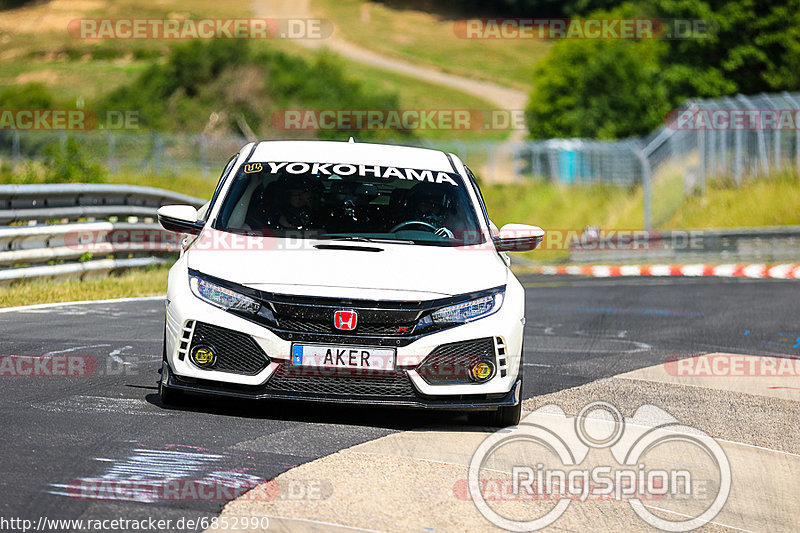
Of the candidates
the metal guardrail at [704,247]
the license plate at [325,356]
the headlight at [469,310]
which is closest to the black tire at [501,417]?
the headlight at [469,310]

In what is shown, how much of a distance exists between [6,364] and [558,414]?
3.80 metres

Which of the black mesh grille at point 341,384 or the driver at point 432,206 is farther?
the driver at point 432,206

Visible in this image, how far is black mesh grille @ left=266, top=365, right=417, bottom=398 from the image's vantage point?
6.77m

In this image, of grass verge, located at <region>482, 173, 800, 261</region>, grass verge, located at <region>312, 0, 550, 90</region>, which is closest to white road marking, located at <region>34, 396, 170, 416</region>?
grass verge, located at <region>482, 173, 800, 261</region>

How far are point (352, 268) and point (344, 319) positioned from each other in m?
0.39

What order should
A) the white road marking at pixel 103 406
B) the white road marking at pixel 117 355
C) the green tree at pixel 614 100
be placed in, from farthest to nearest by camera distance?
the green tree at pixel 614 100 → the white road marking at pixel 117 355 → the white road marking at pixel 103 406

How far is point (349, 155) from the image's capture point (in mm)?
8508

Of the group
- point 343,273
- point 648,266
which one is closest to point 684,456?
point 343,273

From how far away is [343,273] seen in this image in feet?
22.8

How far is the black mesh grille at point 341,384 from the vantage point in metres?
6.77

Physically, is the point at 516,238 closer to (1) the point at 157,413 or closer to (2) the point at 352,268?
(2) the point at 352,268

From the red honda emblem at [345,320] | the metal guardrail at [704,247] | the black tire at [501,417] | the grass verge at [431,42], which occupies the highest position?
the red honda emblem at [345,320]

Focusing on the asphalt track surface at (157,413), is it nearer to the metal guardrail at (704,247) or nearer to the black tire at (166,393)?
the black tire at (166,393)

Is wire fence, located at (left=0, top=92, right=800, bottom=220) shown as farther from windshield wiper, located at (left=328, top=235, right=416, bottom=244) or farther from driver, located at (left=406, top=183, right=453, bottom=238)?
windshield wiper, located at (left=328, top=235, right=416, bottom=244)
